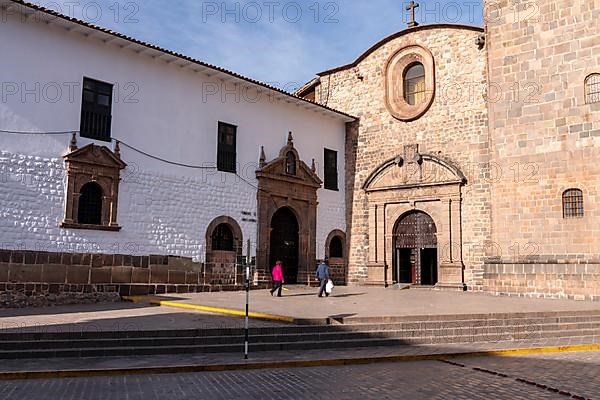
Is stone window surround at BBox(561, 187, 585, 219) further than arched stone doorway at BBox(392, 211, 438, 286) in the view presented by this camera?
No

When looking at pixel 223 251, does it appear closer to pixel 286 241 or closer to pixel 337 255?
pixel 286 241

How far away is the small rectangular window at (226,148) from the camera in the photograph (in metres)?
16.9

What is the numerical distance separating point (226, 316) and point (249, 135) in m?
8.27

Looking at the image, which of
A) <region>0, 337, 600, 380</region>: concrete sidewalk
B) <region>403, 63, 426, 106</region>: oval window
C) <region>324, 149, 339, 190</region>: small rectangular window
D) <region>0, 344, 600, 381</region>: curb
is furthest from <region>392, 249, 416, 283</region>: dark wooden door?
<region>0, 344, 600, 381</region>: curb

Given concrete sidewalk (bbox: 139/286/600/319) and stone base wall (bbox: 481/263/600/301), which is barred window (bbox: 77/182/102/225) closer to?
concrete sidewalk (bbox: 139/286/600/319)

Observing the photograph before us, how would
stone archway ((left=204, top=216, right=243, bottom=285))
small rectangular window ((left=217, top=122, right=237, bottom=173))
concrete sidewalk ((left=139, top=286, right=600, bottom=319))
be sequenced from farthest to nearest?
small rectangular window ((left=217, top=122, right=237, bottom=173)), stone archway ((left=204, top=216, right=243, bottom=285)), concrete sidewalk ((left=139, top=286, right=600, bottom=319))

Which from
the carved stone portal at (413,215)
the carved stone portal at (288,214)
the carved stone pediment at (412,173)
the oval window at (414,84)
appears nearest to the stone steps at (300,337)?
the carved stone portal at (413,215)

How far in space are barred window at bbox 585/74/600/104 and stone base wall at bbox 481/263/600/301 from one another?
Answer: 4.50 metres

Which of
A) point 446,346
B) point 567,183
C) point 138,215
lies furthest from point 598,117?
point 138,215

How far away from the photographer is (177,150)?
1576 cm

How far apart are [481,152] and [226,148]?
26.5ft

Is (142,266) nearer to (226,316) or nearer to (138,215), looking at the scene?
(138,215)

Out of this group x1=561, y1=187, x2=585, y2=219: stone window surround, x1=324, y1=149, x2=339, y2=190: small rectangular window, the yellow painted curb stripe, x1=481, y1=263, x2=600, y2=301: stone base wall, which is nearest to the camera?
the yellow painted curb stripe

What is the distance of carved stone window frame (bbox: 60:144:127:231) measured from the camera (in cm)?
1330
